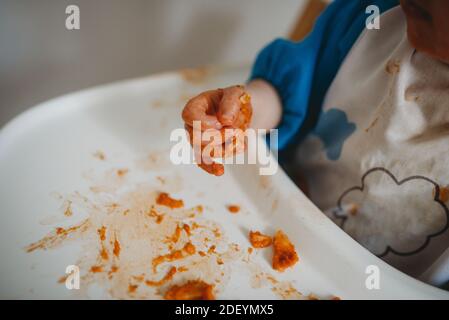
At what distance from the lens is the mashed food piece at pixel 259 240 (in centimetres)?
43

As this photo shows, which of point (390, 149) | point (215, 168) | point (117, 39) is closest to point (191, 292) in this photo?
point (215, 168)

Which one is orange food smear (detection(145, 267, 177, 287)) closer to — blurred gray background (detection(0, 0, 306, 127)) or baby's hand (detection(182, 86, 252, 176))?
baby's hand (detection(182, 86, 252, 176))

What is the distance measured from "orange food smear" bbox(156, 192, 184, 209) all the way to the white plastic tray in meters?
0.01

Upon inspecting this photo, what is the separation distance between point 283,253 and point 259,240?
30 millimetres

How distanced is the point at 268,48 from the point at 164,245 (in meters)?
0.34

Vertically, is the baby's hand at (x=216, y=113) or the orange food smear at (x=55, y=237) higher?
the baby's hand at (x=216, y=113)

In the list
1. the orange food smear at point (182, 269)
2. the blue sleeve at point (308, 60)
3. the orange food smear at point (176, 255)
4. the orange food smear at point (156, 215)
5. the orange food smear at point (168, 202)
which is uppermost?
the blue sleeve at point (308, 60)

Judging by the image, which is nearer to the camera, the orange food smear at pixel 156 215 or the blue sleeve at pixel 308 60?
the orange food smear at pixel 156 215

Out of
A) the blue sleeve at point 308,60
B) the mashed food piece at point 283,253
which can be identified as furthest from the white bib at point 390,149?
the mashed food piece at point 283,253

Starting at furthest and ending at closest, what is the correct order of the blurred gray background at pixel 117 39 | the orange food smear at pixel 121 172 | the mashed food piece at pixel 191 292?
the blurred gray background at pixel 117 39 → the orange food smear at pixel 121 172 → the mashed food piece at pixel 191 292

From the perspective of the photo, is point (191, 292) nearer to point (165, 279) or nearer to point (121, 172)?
point (165, 279)

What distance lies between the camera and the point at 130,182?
494 millimetres

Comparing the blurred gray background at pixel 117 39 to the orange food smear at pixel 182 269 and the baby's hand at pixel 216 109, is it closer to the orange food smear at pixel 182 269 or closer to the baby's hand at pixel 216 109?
the baby's hand at pixel 216 109
